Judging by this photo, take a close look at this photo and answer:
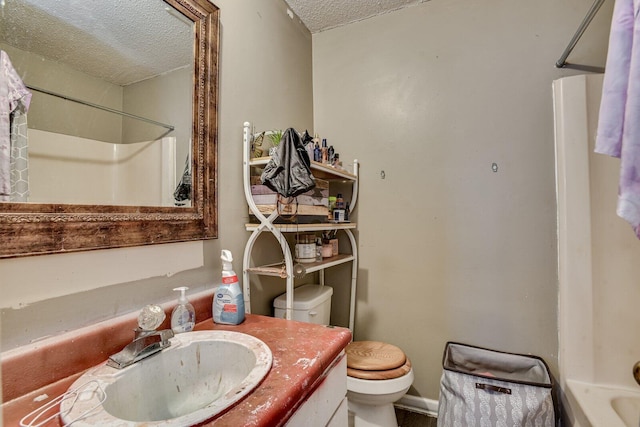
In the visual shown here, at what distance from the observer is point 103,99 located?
Answer: 0.79 meters

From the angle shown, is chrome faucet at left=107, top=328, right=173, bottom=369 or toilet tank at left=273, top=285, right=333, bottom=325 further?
toilet tank at left=273, top=285, right=333, bottom=325

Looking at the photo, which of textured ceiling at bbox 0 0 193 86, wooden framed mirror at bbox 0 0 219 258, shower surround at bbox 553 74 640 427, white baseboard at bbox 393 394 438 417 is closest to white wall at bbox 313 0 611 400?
white baseboard at bbox 393 394 438 417

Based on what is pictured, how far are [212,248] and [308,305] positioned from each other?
0.51m

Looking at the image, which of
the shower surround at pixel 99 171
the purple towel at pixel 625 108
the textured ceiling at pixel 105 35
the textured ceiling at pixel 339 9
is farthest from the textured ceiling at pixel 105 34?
the purple towel at pixel 625 108

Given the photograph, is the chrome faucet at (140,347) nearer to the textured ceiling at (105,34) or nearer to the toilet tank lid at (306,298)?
the toilet tank lid at (306,298)

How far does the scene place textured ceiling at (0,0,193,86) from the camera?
0.66 m

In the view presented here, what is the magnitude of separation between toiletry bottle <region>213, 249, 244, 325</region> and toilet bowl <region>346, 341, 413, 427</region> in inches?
25.2

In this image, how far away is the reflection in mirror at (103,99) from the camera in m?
0.66

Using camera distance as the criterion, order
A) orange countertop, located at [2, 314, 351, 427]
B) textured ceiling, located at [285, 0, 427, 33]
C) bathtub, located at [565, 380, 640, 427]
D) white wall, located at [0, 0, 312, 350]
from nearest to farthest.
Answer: orange countertop, located at [2, 314, 351, 427], white wall, located at [0, 0, 312, 350], bathtub, located at [565, 380, 640, 427], textured ceiling, located at [285, 0, 427, 33]

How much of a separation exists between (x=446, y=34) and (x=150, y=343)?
1929 millimetres

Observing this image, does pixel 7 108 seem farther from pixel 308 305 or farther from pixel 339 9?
pixel 339 9

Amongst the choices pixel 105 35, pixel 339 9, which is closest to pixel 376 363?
pixel 105 35

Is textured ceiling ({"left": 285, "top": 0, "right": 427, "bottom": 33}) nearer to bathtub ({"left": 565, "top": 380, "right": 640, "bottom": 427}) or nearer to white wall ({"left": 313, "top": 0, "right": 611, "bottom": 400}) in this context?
white wall ({"left": 313, "top": 0, "right": 611, "bottom": 400})

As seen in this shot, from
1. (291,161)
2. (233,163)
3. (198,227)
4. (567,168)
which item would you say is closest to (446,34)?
(567,168)
